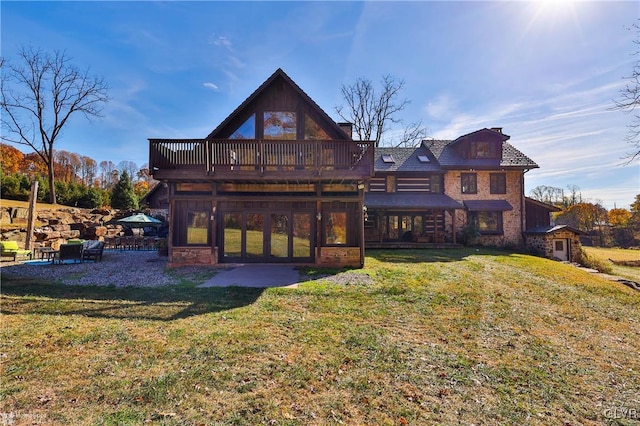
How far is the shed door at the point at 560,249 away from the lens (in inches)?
723

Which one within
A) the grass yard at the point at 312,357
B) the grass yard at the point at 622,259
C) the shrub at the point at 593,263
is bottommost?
the grass yard at the point at 622,259

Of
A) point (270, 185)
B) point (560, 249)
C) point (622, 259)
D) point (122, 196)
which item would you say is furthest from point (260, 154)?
point (622, 259)

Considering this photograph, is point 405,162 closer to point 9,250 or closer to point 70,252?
point 70,252

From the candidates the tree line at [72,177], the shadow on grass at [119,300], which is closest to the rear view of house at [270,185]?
the shadow on grass at [119,300]

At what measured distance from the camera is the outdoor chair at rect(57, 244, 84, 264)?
11.4 m

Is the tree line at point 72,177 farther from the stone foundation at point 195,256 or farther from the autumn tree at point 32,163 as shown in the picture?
the stone foundation at point 195,256

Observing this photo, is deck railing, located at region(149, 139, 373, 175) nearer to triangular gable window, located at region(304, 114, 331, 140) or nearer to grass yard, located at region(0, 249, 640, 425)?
triangular gable window, located at region(304, 114, 331, 140)

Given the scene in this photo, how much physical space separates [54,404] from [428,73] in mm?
16984

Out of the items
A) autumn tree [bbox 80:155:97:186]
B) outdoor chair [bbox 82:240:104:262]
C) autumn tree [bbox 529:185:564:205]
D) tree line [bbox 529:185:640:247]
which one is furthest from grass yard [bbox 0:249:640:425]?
autumn tree [bbox 529:185:564:205]

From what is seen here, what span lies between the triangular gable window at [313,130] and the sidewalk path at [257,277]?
5.83 m

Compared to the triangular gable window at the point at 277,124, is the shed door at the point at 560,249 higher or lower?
lower

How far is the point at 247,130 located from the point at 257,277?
680 centimetres

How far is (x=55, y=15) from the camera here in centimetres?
967

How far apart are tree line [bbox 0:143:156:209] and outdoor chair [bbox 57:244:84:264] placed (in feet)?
35.2
